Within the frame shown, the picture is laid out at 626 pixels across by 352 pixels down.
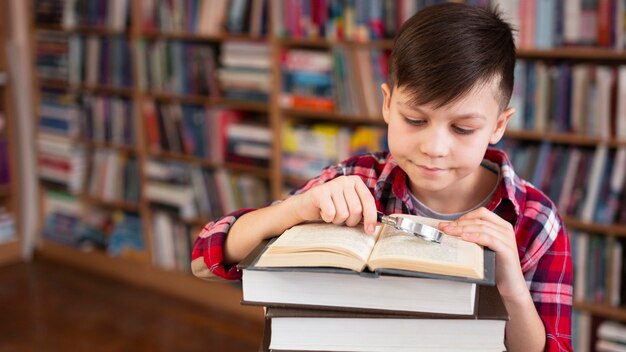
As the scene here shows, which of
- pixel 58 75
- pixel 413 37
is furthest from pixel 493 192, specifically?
pixel 58 75

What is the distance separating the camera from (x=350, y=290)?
84cm

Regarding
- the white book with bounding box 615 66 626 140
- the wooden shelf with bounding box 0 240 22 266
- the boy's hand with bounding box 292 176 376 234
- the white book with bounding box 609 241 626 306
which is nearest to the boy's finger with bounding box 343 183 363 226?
the boy's hand with bounding box 292 176 376 234

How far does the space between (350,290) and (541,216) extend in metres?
0.40

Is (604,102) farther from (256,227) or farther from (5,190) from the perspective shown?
(5,190)

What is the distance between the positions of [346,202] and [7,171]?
12.0ft

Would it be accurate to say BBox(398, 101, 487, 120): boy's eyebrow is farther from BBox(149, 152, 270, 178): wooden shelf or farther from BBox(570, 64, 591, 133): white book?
BBox(149, 152, 270, 178): wooden shelf

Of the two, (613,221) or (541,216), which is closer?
(541,216)

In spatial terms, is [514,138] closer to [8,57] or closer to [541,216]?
[541,216]

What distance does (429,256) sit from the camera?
0.83 meters

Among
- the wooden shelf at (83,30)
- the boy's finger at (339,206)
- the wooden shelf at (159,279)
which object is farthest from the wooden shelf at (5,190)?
the boy's finger at (339,206)

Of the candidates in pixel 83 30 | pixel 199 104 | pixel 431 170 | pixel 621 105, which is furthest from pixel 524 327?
pixel 83 30

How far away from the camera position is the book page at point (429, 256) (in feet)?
2.63

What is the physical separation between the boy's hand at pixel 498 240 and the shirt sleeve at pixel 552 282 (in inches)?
4.7

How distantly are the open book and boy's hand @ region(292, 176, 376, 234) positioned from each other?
2cm
